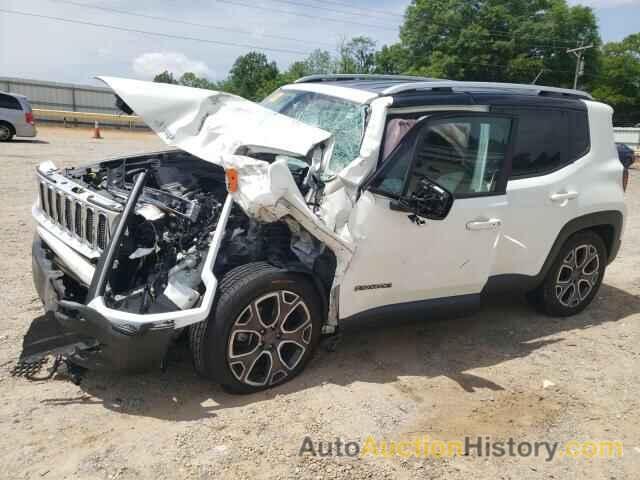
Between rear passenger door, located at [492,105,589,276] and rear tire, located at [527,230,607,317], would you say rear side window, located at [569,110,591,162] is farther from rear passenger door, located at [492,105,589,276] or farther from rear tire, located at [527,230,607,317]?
rear tire, located at [527,230,607,317]

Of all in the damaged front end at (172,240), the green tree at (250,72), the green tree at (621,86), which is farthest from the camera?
the green tree at (250,72)

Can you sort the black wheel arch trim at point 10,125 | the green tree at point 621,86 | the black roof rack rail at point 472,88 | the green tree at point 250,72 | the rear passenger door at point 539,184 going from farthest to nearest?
the green tree at point 250,72 → the green tree at point 621,86 → the black wheel arch trim at point 10,125 → the rear passenger door at point 539,184 → the black roof rack rail at point 472,88

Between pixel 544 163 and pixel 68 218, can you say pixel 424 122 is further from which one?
pixel 68 218

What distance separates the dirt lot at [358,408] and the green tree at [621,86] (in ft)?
188

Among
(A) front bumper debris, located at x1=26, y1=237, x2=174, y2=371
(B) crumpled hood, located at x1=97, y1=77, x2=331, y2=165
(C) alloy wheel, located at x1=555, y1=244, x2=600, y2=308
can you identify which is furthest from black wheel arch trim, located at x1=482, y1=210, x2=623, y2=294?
(A) front bumper debris, located at x1=26, y1=237, x2=174, y2=371

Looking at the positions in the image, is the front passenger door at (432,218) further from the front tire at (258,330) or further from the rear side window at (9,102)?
the rear side window at (9,102)

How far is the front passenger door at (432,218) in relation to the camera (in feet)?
11.8

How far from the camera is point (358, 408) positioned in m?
3.45

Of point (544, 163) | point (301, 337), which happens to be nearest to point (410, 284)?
point (301, 337)

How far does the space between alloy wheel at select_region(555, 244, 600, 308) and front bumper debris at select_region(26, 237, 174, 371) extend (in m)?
3.62

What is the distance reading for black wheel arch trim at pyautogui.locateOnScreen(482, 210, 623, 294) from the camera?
176 inches

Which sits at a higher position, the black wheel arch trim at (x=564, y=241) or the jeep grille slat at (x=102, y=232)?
the jeep grille slat at (x=102, y=232)

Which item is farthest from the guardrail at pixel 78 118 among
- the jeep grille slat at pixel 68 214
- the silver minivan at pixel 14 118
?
the jeep grille slat at pixel 68 214

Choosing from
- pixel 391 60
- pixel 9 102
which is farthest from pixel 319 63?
pixel 9 102
